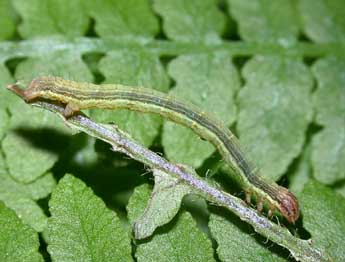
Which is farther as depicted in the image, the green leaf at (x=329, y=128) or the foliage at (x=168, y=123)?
the green leaf at (x=329, y=128)

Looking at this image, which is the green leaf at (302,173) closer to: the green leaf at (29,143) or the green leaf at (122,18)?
the green leaf at (122,18)

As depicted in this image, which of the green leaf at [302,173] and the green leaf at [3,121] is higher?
the green leaf at [302,173]

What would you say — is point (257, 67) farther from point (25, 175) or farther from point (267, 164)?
point (25, 175)

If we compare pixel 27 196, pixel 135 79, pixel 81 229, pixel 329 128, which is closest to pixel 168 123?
pixel 135 79

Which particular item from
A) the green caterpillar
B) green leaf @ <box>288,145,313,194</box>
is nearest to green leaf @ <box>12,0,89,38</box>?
the green caterpillar

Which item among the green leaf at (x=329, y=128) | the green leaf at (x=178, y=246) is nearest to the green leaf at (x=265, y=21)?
the green leaf at (x=329, y=128)

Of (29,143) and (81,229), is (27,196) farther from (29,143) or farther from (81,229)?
(81,229)

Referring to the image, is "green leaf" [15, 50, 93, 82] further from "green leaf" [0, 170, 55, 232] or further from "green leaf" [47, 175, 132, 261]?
"green leaf" [47, 175, 132, 261]
